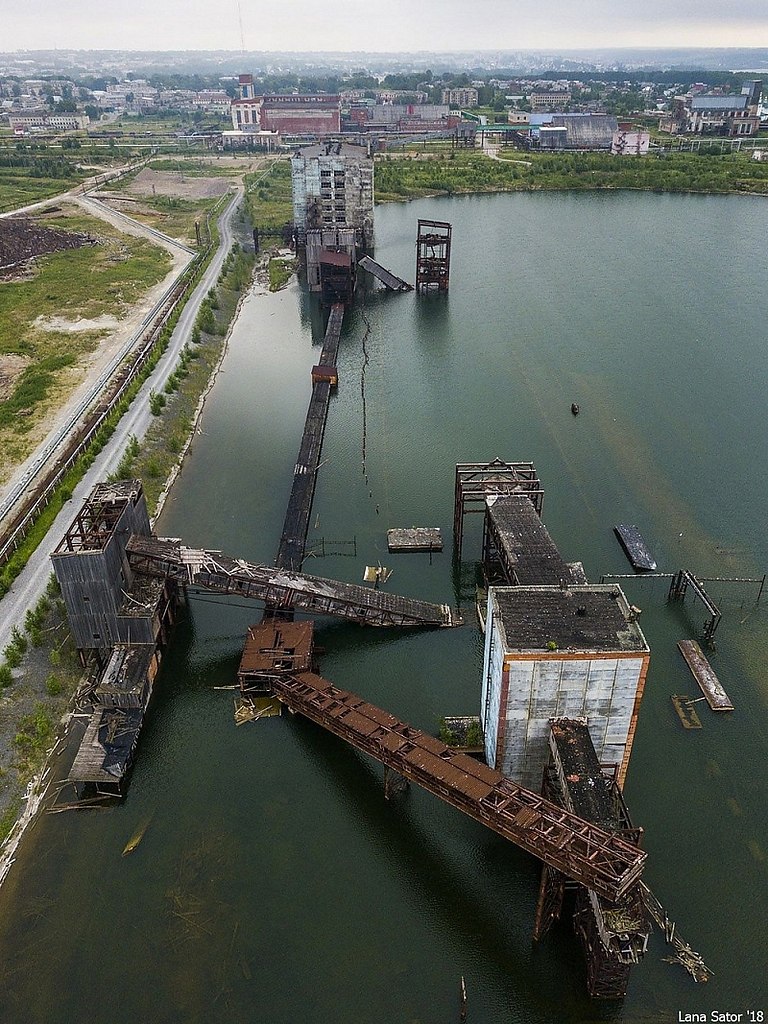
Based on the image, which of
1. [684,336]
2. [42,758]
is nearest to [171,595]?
[42,758]

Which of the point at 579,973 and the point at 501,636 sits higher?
the point at 501,636

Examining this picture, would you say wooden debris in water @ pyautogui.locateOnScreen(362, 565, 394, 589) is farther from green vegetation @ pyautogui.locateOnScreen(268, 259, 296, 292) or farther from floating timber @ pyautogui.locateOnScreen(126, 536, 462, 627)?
green vegetation @ pyautogui.locateOnScreen(268, 259, 296, 292)

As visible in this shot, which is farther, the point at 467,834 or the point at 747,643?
the point at 747,643

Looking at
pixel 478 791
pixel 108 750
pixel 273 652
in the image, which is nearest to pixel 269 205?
pixel 273 652

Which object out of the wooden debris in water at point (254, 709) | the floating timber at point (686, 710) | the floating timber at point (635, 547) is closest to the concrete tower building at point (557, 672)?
the floating timber at point (686, 710)

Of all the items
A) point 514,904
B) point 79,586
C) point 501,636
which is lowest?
point 514,904

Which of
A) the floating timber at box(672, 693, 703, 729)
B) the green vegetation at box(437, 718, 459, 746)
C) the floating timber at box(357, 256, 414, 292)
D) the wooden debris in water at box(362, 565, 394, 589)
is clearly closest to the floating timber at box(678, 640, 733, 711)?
the floating timber at box(672, 693, 703, 729)

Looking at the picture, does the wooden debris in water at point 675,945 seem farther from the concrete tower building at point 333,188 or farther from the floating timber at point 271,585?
the concrete tower building at point 333,188

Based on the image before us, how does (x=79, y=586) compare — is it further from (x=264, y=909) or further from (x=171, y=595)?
(x=264, y=909)
